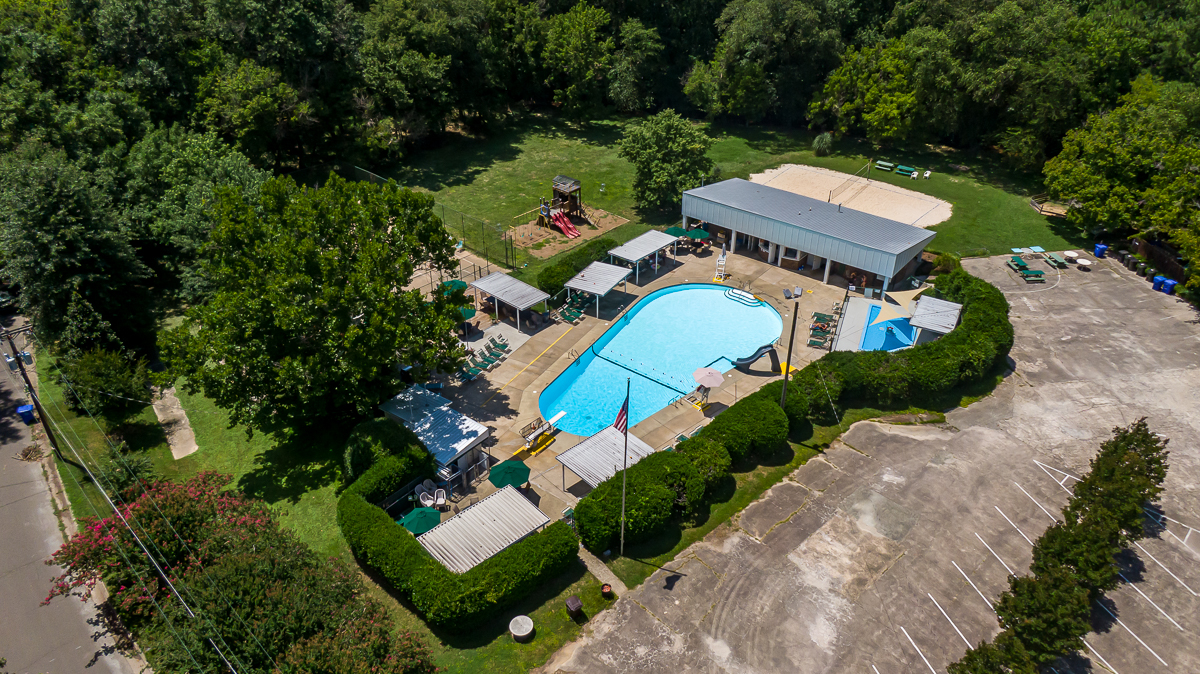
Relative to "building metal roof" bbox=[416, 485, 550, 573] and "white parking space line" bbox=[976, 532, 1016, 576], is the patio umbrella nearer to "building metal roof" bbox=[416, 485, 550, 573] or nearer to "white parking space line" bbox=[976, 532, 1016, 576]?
"building metal roof" bbox=[416, 485, 550, 573]

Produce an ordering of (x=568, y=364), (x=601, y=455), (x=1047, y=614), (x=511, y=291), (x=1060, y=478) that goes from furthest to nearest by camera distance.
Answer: (x=511, y=291), (x=568, y=364), (x=1060, y=478), (x=601, y=455), (x=1047, y=614)

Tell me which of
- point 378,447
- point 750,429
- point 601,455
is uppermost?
point 378,447

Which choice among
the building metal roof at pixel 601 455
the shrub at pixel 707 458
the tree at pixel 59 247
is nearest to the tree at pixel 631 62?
the tree at pixel 59 247

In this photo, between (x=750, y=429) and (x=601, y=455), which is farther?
(x=750, y=429)

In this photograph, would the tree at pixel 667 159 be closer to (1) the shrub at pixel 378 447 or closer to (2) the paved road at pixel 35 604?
(1) the shrub at pixel 378 447

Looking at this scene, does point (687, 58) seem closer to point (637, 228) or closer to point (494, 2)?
point (494, 2)

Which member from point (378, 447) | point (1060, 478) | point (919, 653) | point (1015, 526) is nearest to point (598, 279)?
point (378, 447)

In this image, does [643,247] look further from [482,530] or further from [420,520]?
[420,520]
